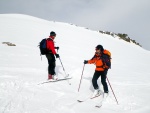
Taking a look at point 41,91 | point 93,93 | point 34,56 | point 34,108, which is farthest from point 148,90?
point 34,56

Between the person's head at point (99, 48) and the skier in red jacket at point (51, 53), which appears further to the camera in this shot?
the skier in red jacket at point (51, 53)

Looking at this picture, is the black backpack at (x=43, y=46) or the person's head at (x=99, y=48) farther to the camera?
the black backpack at (x=43, y=46)

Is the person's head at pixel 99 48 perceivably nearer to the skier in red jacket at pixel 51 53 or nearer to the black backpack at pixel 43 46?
the skier in red jacket at pixel 51 53

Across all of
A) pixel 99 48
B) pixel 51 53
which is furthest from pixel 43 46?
pixel 99 48

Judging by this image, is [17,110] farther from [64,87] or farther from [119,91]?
[119,91]

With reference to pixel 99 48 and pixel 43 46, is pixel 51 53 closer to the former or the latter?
pixel 43 46

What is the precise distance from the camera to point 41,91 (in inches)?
306

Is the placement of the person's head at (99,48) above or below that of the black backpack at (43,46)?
above

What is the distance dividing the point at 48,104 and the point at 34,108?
0.60m

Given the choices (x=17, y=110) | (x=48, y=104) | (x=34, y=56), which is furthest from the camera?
(x=34, y=56)

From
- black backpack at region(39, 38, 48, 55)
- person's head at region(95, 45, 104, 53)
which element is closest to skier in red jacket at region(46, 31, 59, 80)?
black backpack at region(39, 38, 48, 55)

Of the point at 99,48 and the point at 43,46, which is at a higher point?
the point at 99,48

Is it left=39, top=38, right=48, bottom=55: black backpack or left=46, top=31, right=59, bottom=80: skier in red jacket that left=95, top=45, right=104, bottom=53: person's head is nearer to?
left=46, top=31, right=59, bottom=80: skier in red jacket

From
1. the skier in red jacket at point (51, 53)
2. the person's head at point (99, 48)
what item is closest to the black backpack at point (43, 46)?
the skier in red jacket at point (51, 53)
